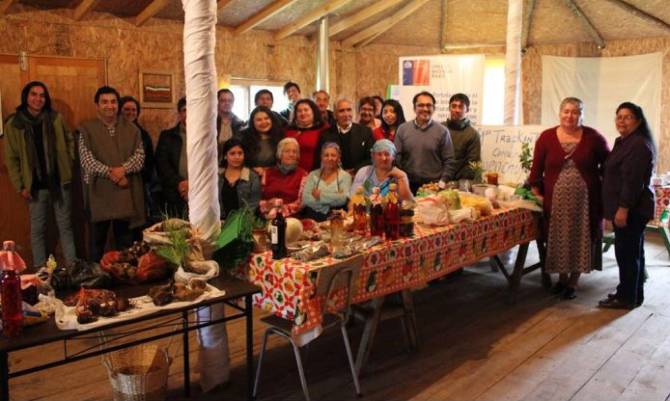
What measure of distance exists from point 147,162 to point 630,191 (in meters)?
3.39

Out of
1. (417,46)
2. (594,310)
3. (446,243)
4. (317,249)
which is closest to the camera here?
(317,249)

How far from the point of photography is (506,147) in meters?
5.12

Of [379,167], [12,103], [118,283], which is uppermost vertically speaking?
[12,103]

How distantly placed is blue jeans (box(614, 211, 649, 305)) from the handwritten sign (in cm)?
107

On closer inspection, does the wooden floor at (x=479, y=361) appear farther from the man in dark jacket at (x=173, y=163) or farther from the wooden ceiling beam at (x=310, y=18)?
the wooden ceiling beam at (x=310, y=18)

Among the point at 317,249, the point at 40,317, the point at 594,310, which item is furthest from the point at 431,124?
the point at 40,317

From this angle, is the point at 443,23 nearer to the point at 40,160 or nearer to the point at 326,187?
the point at 326,187

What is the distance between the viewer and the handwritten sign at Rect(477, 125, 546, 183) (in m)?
4.99

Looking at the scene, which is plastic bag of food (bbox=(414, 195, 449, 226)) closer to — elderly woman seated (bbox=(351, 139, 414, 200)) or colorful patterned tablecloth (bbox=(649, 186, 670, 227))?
elderly woman seated (bbox=(351, 139, 414, 200))

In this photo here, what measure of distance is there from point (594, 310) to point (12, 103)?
4.58 m

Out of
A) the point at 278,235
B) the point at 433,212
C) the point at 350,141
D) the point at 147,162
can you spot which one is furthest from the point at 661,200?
the point at 147,162

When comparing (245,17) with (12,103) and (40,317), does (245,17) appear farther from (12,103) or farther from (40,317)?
(40,317)

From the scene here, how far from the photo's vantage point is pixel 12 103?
15.7ft

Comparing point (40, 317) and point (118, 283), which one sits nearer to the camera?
point (40, 317)
